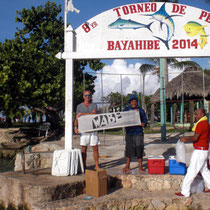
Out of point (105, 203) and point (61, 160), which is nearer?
point (105, 203)

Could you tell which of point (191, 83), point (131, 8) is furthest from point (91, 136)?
point (191, 83)

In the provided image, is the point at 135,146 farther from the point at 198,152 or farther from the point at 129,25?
the point at 129,25

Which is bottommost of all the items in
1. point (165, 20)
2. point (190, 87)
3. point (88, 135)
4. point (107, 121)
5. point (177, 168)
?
point (177, 168)

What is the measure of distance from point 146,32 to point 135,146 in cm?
277

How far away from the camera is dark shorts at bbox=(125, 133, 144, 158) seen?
A: 590 centimetres

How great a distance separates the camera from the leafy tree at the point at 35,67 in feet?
44.5

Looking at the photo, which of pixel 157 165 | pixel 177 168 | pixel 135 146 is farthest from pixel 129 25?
pixel 177 168

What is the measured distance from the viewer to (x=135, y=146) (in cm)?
595

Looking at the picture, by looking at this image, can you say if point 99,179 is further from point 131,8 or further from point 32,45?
point 32,45

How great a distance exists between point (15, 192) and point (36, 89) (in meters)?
9.84

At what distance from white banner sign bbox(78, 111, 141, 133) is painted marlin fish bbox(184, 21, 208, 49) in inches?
93.0

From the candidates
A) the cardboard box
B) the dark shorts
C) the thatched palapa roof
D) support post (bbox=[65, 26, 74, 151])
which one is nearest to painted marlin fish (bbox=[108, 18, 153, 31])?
support post (bbox=[65, 26, 74, 151])

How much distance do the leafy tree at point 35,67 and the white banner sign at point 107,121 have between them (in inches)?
321

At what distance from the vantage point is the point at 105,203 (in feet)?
15.0
